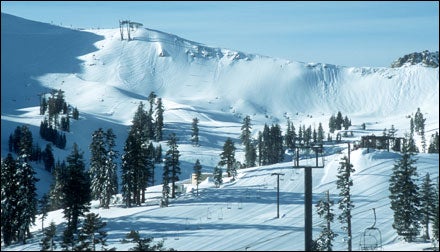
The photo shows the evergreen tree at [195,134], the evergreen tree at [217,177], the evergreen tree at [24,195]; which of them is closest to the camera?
the evergreen tree at [24,195]

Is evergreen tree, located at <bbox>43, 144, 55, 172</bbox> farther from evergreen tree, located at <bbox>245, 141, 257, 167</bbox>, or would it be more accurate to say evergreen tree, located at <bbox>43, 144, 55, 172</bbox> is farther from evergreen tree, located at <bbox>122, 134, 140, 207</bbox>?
evergreen tree, located at <bbox>122, 134, 140, 207</bbox>

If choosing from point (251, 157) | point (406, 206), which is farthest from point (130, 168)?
point (251, 157)

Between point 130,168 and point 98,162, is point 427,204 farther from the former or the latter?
point 98,162

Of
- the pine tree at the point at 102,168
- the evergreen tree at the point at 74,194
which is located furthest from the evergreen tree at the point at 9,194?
the pine tree at the point at 102,168

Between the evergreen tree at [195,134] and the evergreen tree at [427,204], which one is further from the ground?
the evergreen tree at [195,134]

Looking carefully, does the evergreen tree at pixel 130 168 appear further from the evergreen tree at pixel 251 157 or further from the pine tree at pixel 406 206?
the evergreen tree at pixel 251 157

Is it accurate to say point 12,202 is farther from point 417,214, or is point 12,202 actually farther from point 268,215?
point 417,214

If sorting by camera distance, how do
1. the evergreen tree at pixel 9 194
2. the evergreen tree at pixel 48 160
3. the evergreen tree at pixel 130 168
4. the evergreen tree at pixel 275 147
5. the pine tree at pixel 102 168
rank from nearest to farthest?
the evergreen tree at pixel 9 194 → the evergreen tree at pixel 130 168 → the pine tree at pixel 102 168 → the evergreen tree at pixel 48 160 → the evergreen tree at pixel 275 147

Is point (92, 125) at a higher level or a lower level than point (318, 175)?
higher

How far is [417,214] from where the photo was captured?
2456 inches

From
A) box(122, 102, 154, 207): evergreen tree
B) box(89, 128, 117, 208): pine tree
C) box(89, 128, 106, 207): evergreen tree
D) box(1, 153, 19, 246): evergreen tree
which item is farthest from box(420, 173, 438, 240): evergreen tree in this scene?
box(89, 128, 106, 207): evergreen tree

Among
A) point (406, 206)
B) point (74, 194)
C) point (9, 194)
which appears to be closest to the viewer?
point (406, 206)

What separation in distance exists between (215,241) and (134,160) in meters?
26.9

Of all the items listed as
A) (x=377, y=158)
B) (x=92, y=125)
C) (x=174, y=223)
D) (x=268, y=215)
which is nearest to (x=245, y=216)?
(x=268, y=215)
